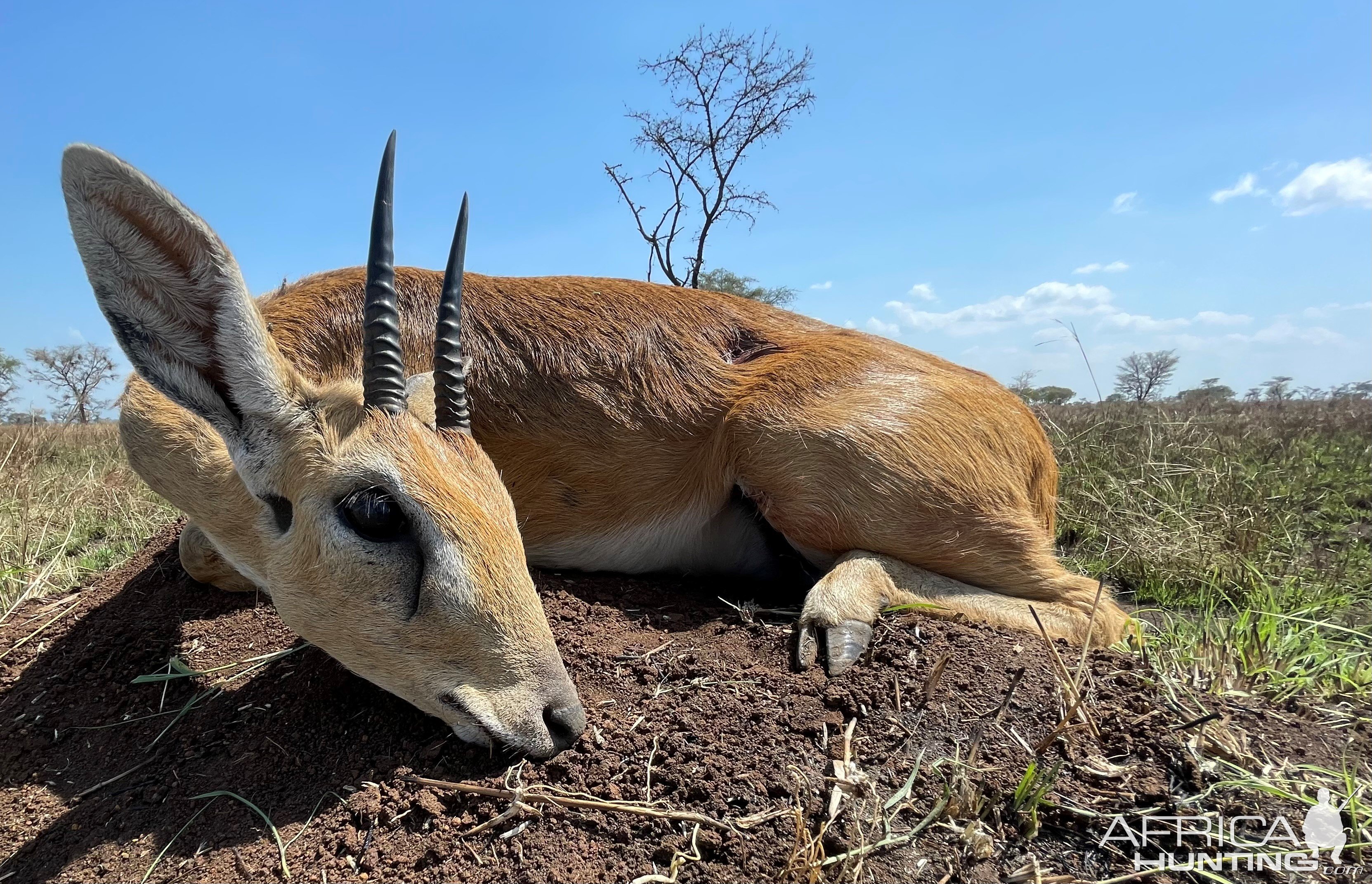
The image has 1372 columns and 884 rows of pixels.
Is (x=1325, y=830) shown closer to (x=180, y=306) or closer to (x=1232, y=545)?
(x=1232, y=545)

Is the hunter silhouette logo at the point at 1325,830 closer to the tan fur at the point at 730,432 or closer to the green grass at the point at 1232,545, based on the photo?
the green grass at the point at 1232,545

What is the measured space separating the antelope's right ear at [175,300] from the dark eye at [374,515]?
444 millimetres

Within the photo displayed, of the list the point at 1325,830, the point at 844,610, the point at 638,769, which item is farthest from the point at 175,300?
the point at 1325,830

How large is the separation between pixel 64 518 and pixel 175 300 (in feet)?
14.6

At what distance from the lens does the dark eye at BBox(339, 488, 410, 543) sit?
2053mm

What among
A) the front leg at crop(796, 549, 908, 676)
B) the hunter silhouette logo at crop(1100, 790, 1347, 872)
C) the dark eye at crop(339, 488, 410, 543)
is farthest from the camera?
the front leg at crop(796, 549, 908, 676)

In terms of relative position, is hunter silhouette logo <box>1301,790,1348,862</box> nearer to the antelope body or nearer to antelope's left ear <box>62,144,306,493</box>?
the antelope body

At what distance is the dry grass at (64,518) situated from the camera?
13.0 feet

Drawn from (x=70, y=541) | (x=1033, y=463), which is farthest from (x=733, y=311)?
(x=70, y=541)

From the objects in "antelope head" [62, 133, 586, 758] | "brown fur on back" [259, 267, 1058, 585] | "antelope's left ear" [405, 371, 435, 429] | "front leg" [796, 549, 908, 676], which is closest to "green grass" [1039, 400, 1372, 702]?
"brown fur on back" [259, 267, 1058, 585]

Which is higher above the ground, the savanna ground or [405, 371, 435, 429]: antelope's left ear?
[405, 371, 435, 429]: antelope's left ear

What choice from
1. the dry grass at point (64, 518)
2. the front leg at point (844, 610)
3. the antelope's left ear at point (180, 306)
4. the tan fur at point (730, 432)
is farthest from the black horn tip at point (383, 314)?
the dry grass at point (64, 518)

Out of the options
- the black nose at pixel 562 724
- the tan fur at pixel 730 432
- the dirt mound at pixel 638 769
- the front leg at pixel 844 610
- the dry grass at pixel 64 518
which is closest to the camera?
the dirt mound at pixel 638 769

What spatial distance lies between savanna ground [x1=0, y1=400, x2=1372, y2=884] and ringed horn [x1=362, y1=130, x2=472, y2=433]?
3.37ft
